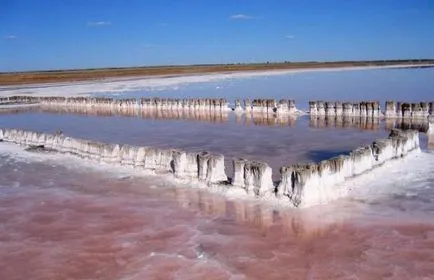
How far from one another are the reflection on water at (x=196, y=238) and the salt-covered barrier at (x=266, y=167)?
1.43 ft

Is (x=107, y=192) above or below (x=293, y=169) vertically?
below

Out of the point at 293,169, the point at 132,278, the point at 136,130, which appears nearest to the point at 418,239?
the point at 293,169

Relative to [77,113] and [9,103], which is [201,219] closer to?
[77,113]

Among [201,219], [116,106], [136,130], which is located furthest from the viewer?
[116,106]

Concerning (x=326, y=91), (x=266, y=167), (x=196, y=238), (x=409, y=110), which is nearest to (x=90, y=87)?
(x=326, y=91)

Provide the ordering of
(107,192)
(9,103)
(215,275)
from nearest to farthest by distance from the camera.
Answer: (215,275), (107,192), (9,103)

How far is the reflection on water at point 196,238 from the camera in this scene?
6.02 m

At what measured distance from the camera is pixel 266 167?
29.0 ft

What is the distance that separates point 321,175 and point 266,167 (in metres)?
1.00

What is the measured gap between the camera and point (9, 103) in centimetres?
3634

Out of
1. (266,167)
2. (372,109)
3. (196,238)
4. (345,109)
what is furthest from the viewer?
(345,109)

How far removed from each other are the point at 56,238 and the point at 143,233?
1319 millimetres

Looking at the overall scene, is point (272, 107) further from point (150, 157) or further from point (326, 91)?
point (150, 157)

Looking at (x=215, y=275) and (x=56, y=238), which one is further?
(x=56, y=238)
